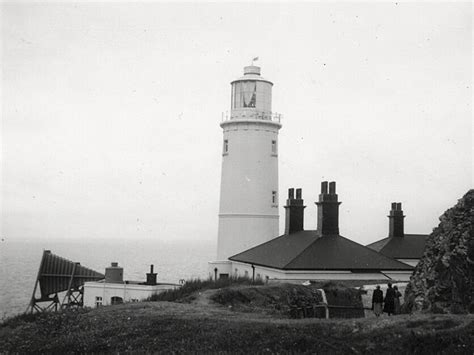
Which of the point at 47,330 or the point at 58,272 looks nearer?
the point at 47,330

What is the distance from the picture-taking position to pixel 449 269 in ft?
56.1

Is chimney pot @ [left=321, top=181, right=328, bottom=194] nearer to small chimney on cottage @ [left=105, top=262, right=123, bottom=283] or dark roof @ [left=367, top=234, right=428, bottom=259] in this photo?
dark roof @ [left=367, top=234, right=428, bottom=259]

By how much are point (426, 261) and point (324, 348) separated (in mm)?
5747

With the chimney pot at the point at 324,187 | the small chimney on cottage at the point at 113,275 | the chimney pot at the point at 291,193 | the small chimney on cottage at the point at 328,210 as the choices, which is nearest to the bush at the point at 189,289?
the small chimney on cottage at the point at 328,210

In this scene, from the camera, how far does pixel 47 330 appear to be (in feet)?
55.6

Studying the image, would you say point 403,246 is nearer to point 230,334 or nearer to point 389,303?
point 389,303

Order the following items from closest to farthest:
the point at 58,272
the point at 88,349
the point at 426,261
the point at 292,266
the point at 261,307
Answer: the point at 88,349, the point at 426,261, the point at 261,307, the point at 292,266, the point at 58,272

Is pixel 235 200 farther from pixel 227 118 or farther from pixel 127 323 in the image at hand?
pixel 127 323

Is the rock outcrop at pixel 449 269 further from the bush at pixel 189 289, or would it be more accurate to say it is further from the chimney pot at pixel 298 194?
the chimney pot at pixel 298 194

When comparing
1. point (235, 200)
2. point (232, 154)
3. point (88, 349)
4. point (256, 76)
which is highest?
point (256, 76)

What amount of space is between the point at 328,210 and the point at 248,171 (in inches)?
387

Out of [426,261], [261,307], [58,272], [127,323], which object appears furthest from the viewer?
[58,272]

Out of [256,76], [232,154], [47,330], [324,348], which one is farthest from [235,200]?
[324,348]

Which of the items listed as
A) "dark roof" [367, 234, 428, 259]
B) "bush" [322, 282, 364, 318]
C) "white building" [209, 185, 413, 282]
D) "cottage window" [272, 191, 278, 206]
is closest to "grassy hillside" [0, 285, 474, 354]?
"bush" [322, 282, 364, 318]
